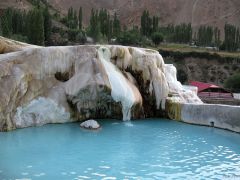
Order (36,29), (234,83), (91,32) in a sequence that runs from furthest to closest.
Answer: (91,32)
(234,83)
(36,29)

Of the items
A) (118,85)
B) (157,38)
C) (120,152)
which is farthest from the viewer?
(157,38)

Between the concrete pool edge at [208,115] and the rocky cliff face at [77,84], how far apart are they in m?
0.83

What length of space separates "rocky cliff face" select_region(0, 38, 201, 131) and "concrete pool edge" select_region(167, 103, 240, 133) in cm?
83

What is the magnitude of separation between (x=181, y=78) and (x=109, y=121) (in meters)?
39.3

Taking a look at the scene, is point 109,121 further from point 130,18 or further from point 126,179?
point 130,18

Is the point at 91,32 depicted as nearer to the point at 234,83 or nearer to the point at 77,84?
the point at 234,83

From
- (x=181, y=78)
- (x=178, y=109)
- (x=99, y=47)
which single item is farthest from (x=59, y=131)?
(x=181, y=78)

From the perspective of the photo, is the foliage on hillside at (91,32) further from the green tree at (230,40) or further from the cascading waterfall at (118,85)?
the cascading waterfall at (118,85)

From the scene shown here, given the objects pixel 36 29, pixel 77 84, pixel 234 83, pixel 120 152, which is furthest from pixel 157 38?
pixel 120 152

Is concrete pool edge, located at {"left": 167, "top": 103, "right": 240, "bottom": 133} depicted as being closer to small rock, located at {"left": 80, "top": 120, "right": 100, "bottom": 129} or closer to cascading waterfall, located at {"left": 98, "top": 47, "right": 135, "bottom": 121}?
cascading waterfall, located at {"left": 98, "top": 47, "right": 135, "bottom": 121}

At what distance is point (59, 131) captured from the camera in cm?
2162

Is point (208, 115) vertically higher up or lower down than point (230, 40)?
lower down

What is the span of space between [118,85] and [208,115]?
533 cm

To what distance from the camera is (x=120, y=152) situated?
1791cm
